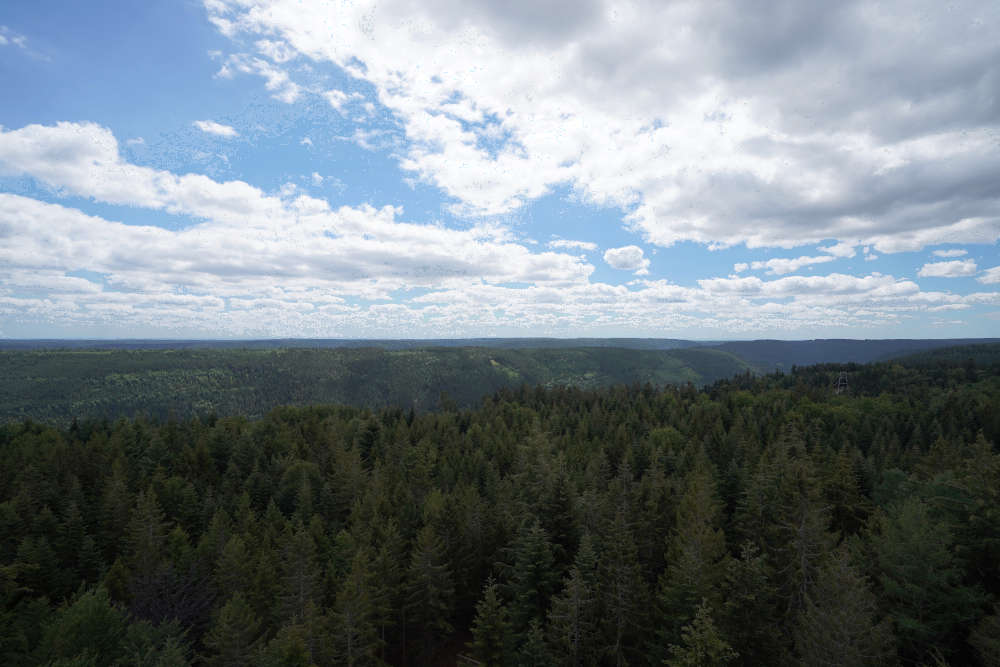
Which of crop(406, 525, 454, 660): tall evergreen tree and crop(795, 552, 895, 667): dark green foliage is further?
crop(406, 525, 454, 660): tall evergreen tree

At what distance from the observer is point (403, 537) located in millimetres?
46156

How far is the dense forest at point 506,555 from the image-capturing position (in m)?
23.4

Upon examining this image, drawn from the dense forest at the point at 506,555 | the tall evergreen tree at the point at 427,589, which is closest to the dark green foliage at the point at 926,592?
the dense forest at the point at 506,555

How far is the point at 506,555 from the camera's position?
4078 centimetres

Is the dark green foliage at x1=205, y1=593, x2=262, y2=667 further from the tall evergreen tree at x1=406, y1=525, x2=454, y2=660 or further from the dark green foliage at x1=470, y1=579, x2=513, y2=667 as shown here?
the dark green foliage at x1=470, y1=579, x2=513, y2=667

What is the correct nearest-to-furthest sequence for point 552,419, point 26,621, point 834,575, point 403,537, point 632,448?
1. point 834,575
2. point 26,621
3. point 403,537
4. point 632,448
5. point 552,419

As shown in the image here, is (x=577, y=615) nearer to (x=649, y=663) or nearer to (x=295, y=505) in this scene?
(x=649, y=663)

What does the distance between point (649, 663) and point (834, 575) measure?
12.9 meters

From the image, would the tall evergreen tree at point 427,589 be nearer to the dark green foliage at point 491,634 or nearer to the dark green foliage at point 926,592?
the dark green foliage at point 491,634

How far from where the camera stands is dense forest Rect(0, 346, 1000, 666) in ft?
76.9

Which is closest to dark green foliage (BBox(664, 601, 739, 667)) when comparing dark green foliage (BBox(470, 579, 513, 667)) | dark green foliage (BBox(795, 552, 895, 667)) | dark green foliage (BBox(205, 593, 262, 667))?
dark green foliage (BBox(795, 552, 895, 667))

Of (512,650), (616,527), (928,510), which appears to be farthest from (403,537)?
(928,510)

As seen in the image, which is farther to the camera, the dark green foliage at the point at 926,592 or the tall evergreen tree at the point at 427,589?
the tall evergreen tree at the point at 427,589

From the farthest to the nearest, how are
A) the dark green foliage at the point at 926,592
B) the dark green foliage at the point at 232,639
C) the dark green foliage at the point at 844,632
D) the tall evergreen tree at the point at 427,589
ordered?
1. the tall evergreen tree at the point at 427,589
2. the dark green foliage at the point at 232,639
3. the dark green foliage at the point at 926,592
4. the dark green foliage at the point at 844,632
